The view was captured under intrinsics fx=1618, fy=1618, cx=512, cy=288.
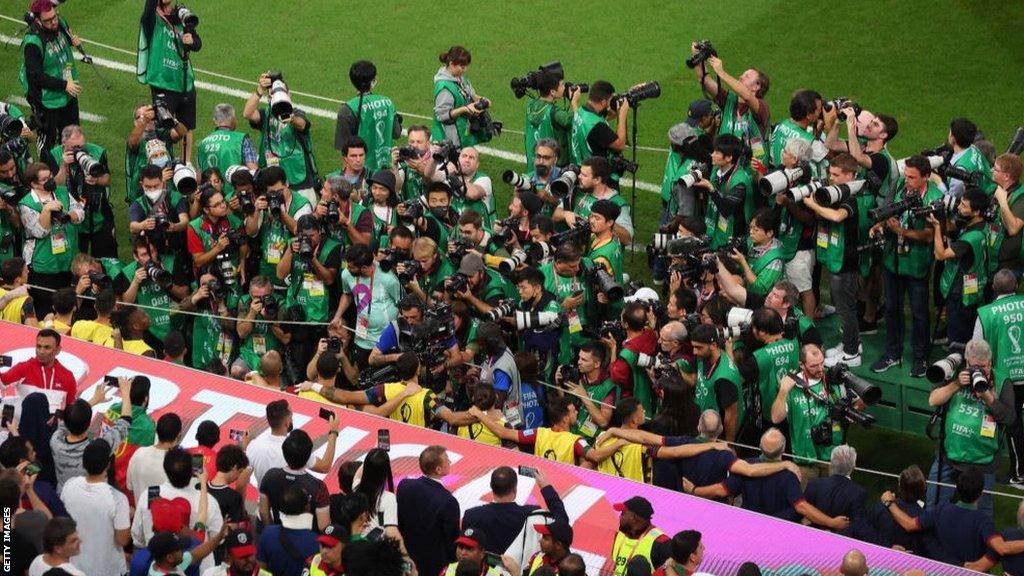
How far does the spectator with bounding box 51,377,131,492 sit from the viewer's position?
29.1ft

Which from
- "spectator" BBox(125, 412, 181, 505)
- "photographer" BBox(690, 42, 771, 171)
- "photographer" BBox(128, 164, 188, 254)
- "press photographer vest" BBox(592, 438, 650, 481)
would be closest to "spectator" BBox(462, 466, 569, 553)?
"press photographer vest" BBox(592, 438, 650, 481)

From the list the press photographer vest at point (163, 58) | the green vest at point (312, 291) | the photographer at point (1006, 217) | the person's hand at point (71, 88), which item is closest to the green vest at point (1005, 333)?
the photographer at point (1006, 217)

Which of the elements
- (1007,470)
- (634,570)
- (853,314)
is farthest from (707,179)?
(634,570)

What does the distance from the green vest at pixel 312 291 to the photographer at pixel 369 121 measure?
165 cm

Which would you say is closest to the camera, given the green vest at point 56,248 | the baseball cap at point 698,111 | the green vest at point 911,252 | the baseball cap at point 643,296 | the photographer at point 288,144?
the baseball cap at point 643,296

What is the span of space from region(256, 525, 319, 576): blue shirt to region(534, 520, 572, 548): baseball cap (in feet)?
3.76

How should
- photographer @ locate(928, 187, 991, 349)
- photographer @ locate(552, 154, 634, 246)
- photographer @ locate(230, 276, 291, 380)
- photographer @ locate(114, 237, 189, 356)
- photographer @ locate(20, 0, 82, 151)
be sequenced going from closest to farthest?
photographer @ locate(928, 187, 991, 349) < photographer @ locate(230, 276, 291, 380) < photographer @ locate(114, 237, 189, 356) < photographer @ locate(552, 154, 634, 246) < photographer @ locate(20, 0, 82, 151)

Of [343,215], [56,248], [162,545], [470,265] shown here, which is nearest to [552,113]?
[343,215]

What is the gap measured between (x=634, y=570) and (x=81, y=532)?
9.77 ft

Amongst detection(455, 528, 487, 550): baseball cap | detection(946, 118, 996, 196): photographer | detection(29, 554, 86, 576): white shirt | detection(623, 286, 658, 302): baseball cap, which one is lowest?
detection(29, 554, 86, 576): white shirt

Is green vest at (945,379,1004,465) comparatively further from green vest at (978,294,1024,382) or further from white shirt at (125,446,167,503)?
white shirt at (125,446,167,503)

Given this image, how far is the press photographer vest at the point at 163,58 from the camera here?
46.4 feet

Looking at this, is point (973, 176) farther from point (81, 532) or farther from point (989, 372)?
point (81, 532)

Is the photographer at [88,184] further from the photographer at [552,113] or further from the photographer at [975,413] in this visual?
the photographer at [975,413]
